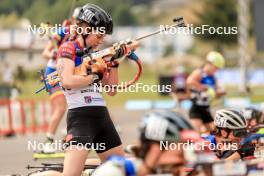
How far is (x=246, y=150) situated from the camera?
8.09 m

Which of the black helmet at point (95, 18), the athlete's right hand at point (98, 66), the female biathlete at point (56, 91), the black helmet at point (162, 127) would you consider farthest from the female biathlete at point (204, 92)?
the black helmet at point (162, 127)

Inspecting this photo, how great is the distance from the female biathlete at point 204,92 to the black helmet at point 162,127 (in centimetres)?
930

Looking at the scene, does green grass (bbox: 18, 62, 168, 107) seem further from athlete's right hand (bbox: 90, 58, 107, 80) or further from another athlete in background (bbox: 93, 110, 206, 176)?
another athlete in background (bbox: 93, 110, 206, 176)

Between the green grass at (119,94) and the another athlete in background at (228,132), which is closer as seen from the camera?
the another athlete in background at (228,132)

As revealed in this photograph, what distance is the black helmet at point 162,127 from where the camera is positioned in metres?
5.75

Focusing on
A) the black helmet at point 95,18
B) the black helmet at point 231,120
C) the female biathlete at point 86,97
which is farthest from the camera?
the black helmet at point 231,120

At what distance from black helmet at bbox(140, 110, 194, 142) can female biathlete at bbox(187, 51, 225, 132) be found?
30.5 ft

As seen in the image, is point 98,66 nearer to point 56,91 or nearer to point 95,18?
point 95,18

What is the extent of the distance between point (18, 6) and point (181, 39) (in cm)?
5485

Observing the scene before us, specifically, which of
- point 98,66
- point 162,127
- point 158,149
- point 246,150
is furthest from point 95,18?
point 158,149

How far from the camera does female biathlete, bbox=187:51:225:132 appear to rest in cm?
1522

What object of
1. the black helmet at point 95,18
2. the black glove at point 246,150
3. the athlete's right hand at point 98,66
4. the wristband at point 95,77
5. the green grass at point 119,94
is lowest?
the black glove at point 246,150

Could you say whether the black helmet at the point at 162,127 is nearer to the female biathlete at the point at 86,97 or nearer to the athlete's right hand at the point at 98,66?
the female biathlete at the point at 86,97

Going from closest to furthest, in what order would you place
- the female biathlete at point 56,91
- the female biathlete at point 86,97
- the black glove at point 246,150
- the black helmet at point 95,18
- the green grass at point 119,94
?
the female biathlete at point 86,97 < the black glove at point 246,150 < the black helmet at point 95,18 < the female biathlete at point 56,91 < the green grass at point 119,94
